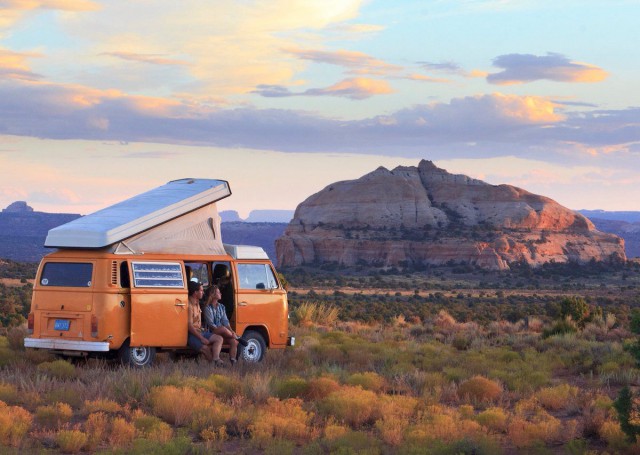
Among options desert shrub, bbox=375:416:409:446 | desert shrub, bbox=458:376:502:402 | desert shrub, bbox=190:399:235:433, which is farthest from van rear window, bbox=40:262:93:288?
desert shrub, bbox=458:376:502:402

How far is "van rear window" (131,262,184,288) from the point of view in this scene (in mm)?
15352

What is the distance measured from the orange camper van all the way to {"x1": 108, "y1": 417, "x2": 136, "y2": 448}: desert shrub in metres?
4.29

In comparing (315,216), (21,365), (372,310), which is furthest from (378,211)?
(21,365)

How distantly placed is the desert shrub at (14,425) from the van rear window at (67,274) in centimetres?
411

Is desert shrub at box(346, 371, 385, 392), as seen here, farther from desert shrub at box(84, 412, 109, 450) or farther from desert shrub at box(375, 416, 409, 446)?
desert shrub at box(84, 412, 109, 450)

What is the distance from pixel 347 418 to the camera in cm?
1176

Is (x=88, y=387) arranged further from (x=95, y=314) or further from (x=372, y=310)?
(x=372, y=310)

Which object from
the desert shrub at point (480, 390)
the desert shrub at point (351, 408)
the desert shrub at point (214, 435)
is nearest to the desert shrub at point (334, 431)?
the desert shrub at point (351, 408)

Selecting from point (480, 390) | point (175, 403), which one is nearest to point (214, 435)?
point (175, 403)

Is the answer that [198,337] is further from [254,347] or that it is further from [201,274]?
[201,274]

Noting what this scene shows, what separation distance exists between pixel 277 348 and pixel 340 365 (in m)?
1.26

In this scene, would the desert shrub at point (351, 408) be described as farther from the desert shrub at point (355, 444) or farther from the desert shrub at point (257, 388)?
the desert shrub at point (355, 444)

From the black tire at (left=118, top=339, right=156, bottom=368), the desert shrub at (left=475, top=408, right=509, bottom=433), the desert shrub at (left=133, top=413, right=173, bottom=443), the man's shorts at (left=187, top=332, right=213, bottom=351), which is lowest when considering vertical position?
the desert shrub at (left=475, top=408, right=509, bottom=433)

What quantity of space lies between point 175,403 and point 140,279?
164 inches
